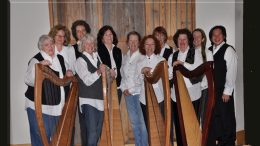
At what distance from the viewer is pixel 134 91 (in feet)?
14.2

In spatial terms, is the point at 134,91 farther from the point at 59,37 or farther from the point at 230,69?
the point at 230,69

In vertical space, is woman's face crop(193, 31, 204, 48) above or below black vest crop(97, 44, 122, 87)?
above

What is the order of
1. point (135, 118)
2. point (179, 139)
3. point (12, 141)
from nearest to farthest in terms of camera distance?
point (179, 139) → point (135, 118) → point (12, 141)

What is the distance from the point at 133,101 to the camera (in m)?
4.37

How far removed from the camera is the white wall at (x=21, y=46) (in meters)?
5.20

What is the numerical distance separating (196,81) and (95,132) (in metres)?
1.03

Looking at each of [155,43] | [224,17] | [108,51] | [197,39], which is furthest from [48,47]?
[224,17]

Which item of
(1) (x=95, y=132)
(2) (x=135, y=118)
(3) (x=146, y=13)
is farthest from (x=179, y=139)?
(3) (x=146, y=13)

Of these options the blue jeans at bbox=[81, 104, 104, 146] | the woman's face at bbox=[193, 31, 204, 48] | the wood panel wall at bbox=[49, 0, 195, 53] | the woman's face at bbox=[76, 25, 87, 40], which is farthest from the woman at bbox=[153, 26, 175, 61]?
the blue jeans at bbox=[81, 104, 104, 146]

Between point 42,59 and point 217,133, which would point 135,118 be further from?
point 42,59

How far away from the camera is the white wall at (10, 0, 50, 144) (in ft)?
17.1

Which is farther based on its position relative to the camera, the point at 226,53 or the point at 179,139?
the point at 226,53

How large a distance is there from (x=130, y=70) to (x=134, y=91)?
237 mm

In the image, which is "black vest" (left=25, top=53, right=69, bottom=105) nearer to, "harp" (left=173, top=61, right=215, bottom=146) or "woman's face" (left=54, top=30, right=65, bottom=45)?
"woman's face" (left=54, top=30, right=65, bottom=45)
